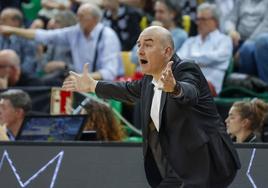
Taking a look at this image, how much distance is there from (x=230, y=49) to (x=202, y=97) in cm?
536

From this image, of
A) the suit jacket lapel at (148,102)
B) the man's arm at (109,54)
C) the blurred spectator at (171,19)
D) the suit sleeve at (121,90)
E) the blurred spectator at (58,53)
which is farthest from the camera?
the blurred spectator at (58,53)

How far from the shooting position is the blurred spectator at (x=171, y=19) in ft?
39.1

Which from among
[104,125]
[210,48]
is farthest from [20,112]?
[210,48]

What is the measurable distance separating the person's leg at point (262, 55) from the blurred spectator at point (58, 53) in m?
2.34

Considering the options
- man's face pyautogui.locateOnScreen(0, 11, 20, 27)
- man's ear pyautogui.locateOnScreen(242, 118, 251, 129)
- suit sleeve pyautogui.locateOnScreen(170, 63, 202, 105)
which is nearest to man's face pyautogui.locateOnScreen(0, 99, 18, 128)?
man's ear pyautogui.locateOnScreen(242, 118, 251, 129)

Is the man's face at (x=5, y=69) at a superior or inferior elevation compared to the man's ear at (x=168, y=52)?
inferior

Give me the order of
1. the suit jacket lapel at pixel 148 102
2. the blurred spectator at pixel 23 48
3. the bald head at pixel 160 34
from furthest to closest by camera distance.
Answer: the blurred spectator at pixel 23 48, the suit jacket lapel at pixel 148 102, the bald head at pixel 160 34

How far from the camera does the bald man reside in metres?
6.02

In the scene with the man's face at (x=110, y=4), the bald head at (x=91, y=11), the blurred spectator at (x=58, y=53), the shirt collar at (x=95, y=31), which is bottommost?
the blurred spectator at (x=58, y=53)

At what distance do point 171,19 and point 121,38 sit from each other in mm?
1033

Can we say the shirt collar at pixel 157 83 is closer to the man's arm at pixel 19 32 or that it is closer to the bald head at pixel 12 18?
the man's arm at pixel 19 32

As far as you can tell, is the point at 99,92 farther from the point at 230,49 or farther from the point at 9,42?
the point at 9,42

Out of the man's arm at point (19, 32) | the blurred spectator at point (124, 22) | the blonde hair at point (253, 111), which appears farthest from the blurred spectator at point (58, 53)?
the blonde hair at point (253, 111)

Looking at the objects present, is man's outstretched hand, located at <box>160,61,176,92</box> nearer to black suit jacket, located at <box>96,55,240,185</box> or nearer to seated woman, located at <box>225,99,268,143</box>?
black suit jacket, located at <box>96,55,240,185</box>
